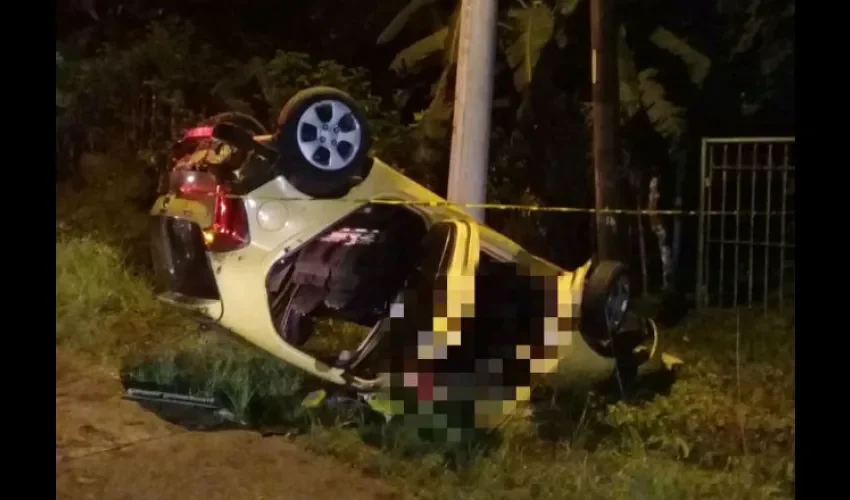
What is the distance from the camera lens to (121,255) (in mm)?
3934

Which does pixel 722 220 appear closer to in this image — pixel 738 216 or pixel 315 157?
pixel 738 216

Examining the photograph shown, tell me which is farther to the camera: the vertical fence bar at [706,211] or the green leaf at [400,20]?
the green leaf at [400,20]

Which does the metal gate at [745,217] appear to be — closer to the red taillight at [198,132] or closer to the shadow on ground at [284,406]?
the shadow on ground at [284,406]

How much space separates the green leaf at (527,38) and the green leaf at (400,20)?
352 millimetres

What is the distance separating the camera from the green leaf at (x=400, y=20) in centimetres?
384

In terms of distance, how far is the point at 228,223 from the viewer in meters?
3.69

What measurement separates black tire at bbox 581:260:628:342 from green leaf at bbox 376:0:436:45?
1202 millimetres

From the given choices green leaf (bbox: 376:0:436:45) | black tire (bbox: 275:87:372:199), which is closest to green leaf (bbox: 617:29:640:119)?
green leaf (bbox: 376:0:436:45)

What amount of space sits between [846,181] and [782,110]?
49 cm

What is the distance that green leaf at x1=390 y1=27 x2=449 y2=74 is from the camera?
3.78m

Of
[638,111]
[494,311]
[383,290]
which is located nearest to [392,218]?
[383,290]

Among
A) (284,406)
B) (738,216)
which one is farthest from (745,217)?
(284,406)

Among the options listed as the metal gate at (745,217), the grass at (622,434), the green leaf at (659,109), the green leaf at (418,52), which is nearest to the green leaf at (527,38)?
the green leaf at (418,52)
